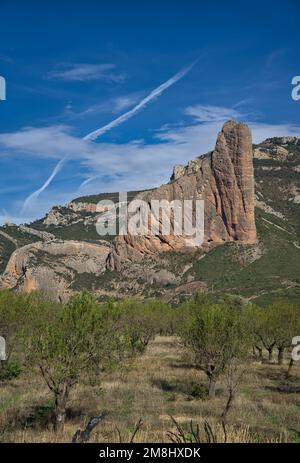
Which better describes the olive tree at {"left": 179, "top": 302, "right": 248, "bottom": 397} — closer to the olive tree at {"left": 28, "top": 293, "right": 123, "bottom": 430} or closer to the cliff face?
the olive tree at {"left": 28, "top": 293, "right": 123, "bottom": 430}

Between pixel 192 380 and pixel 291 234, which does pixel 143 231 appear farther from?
pixel 192 380

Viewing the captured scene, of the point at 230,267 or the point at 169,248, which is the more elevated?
the point at 169,248

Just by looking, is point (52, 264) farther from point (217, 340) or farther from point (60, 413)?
point (60, 413)

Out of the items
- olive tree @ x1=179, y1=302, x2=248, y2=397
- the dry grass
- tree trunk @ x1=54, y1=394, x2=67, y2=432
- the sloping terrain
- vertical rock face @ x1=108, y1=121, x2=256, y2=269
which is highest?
vertical rock face @ x1=108, y1=121, x2=256, y2=269

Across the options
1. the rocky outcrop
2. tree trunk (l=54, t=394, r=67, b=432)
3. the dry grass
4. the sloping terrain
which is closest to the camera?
the dry grass

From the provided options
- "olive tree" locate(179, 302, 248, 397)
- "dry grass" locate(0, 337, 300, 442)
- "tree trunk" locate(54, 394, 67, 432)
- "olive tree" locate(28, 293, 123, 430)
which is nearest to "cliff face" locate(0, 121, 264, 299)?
"dry grass" locate(0, 337, 300, 442)

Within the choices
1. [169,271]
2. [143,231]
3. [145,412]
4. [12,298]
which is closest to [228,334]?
[145,412]

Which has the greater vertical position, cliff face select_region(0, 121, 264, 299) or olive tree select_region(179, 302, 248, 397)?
cliff face select_region(0, 121, 264, 299)

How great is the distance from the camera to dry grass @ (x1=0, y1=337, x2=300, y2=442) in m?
18.8

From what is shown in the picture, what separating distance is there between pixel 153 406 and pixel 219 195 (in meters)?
141

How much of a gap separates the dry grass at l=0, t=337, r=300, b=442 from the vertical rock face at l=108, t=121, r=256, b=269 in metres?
112

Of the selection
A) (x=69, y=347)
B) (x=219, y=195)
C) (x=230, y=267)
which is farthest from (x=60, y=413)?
(x=219, y=195)

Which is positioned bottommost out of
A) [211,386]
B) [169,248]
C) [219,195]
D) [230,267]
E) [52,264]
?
[211,386]

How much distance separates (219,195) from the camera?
6491 inches
